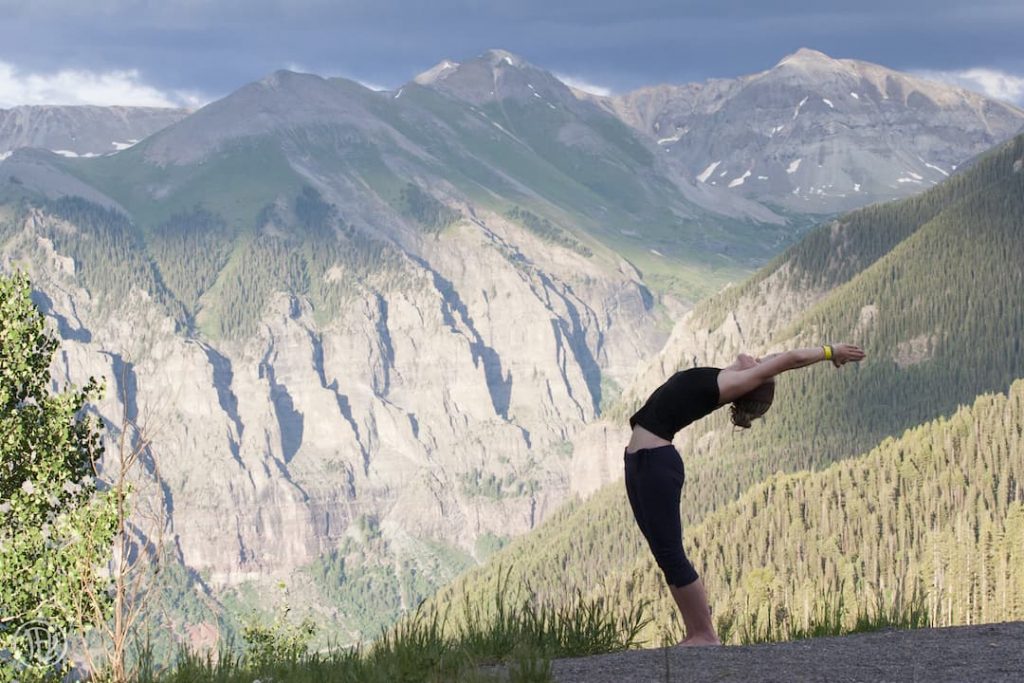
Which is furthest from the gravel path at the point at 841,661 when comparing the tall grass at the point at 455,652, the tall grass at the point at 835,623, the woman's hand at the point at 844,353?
the woman's hand at the point at 844,353

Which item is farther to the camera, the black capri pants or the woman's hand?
the black capri pants

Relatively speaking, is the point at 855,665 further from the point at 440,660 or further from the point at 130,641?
the point at 130,641

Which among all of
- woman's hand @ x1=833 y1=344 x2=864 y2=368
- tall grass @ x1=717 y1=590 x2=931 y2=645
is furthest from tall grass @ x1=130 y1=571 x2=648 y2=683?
woman's hand @ x1=833 y1=344 x2=864 y2=368

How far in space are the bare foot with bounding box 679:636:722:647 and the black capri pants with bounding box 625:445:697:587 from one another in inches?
26.3

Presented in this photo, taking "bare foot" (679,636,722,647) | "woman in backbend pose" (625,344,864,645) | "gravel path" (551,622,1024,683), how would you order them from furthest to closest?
"woman in backbend pose" (625,344,864,645)
"bare foot" (679,636,722,647)
"gravel path" (551,622,1024,683)

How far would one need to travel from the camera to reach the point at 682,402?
17000mm

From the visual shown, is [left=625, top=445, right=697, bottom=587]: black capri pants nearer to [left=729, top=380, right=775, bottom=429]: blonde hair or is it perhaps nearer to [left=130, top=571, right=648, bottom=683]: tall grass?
[left=130, top=571, right=648, bottom=683]: tall grass

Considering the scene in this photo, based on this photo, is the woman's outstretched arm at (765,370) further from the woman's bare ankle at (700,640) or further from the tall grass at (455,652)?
the tall grass at (455,652)

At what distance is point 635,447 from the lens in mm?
17234

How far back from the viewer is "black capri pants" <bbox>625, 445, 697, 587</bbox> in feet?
55.8

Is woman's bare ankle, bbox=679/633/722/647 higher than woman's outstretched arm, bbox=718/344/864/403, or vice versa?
woman's outstretched arm, bbox=718/344/864/403

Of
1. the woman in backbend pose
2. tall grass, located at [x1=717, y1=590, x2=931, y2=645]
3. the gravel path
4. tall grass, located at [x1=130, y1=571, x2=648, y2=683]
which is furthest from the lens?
tall grass, located at [x1=717, y1=590, x2=931, y2=645]

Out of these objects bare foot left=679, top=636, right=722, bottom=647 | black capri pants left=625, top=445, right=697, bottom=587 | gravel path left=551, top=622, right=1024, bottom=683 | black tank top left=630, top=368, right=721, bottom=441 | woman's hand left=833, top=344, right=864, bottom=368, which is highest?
woman's hand left=833, top=344, right=864, bottom=368

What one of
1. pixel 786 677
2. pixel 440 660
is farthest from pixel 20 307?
pixel 786 677
